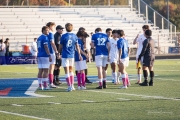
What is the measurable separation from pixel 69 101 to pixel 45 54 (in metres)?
4.17

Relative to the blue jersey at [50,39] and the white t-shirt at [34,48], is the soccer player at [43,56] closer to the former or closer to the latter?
the blue jersey at [50,39]

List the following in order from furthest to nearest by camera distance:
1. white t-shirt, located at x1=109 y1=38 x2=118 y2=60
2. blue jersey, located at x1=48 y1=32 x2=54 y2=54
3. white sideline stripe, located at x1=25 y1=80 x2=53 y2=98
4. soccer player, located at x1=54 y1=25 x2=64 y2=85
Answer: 1. soccer player, located at x1=54 y1=25 x2=64 y2=85
2. white t-shirt, located at x1=109 y1=38 x2=118 y2=60
3. blue jersey, located at x1=48 y1=32 x2=54 y2=54
4. white sideline stripe, located at x1=25 y1=80 x2=53 y2=98

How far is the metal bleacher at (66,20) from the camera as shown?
4869 cm

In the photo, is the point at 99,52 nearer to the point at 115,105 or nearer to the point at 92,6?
the point at 115,105

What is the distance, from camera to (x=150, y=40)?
19.7 meters

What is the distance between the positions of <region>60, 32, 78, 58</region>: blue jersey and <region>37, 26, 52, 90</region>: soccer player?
0.62 m

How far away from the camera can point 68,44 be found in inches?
719

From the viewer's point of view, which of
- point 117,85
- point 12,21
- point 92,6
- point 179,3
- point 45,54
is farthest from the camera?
point 179,3

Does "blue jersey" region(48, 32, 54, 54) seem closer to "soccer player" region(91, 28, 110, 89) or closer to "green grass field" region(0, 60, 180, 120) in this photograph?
"soccer player" region(91, 28, 110, 89)

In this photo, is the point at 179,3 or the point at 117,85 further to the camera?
the point at 179,3

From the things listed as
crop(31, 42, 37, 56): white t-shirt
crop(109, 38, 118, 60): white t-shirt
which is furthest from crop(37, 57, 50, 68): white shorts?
crop(31, 42, 37, 56): white t-shirt

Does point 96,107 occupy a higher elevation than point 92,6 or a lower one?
lower

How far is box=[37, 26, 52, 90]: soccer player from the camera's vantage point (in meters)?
18.7

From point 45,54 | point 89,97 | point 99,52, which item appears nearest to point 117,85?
point 99,52
